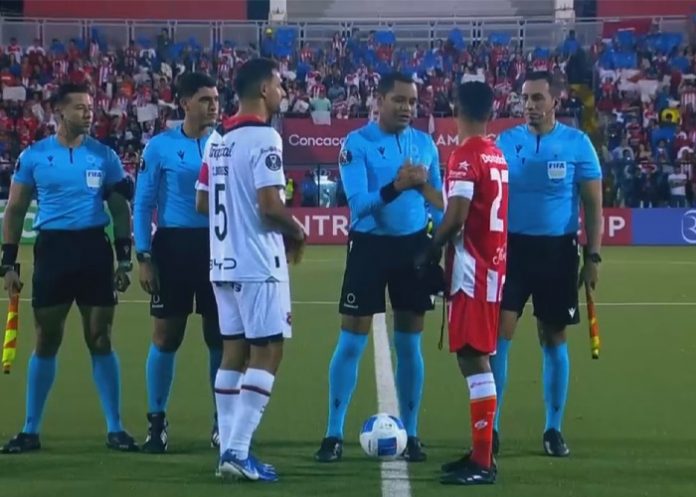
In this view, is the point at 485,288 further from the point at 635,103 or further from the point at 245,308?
the point at 635,103

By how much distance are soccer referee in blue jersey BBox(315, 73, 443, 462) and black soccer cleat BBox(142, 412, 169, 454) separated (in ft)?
3.24

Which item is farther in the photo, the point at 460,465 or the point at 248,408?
the point at 460,465

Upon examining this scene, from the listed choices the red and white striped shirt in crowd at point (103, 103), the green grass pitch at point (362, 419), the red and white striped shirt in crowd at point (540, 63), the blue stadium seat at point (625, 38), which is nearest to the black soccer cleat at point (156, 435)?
the green grass pitch at point (362, 419)

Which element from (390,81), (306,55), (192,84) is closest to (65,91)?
(192,84)

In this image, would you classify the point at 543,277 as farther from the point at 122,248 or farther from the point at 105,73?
the point at 105,73

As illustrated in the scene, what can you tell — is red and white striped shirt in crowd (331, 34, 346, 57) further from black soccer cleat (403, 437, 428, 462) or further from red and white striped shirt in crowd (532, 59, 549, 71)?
black soccer cleat (403, 437, 428, 462)

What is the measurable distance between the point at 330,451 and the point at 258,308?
1.19 meters

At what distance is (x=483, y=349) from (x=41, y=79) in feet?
90.7

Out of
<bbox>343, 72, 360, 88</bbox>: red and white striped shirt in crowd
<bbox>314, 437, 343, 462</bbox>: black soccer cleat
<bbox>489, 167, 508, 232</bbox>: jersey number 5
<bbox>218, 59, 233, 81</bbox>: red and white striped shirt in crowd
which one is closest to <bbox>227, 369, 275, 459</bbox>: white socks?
<bbox>314, 437, 343, 462</bbox>: black soccer cleat

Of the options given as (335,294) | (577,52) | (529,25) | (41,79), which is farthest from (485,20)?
(335,294)

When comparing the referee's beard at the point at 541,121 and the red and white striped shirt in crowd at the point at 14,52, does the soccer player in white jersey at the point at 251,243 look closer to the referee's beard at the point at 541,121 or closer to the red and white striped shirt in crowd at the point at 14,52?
the referee's beard at the point at 541,121

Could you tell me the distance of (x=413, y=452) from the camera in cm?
675

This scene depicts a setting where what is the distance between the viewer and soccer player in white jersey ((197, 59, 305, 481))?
5.98 metres

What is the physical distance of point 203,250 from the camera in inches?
277
